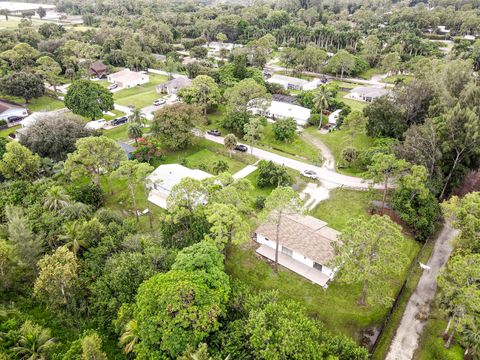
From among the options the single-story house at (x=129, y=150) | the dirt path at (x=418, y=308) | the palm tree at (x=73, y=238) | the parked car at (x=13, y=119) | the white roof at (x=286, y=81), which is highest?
the palm tree at (x=73, y=238)

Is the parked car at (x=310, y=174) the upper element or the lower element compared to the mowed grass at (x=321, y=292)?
upper

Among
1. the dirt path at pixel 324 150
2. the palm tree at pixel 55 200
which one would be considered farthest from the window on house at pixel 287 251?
the palm tree at pixel 55 200

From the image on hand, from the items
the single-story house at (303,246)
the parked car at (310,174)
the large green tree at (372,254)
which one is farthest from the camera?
the parked car at (310,174)

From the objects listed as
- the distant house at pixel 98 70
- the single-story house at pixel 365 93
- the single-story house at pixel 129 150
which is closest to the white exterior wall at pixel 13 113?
the distant house at pixel 98 70

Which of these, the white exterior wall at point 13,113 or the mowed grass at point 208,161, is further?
the white exterior wall at point 13,113

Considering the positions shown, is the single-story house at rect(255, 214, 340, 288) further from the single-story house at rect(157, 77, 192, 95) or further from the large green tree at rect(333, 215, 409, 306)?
the single-story house at rect(157, 77, 192, 95)

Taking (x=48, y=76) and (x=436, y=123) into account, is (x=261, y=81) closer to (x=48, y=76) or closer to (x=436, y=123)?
(x=436, y=123)

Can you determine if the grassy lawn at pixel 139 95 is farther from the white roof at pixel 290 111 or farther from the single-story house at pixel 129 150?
the white roof at pixel 290 111

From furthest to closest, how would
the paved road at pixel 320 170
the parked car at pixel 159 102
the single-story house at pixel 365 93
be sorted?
the single-story house at pixel 365 93 → the parked car at pixel 159 102 → the paved road at pixel 320 170
